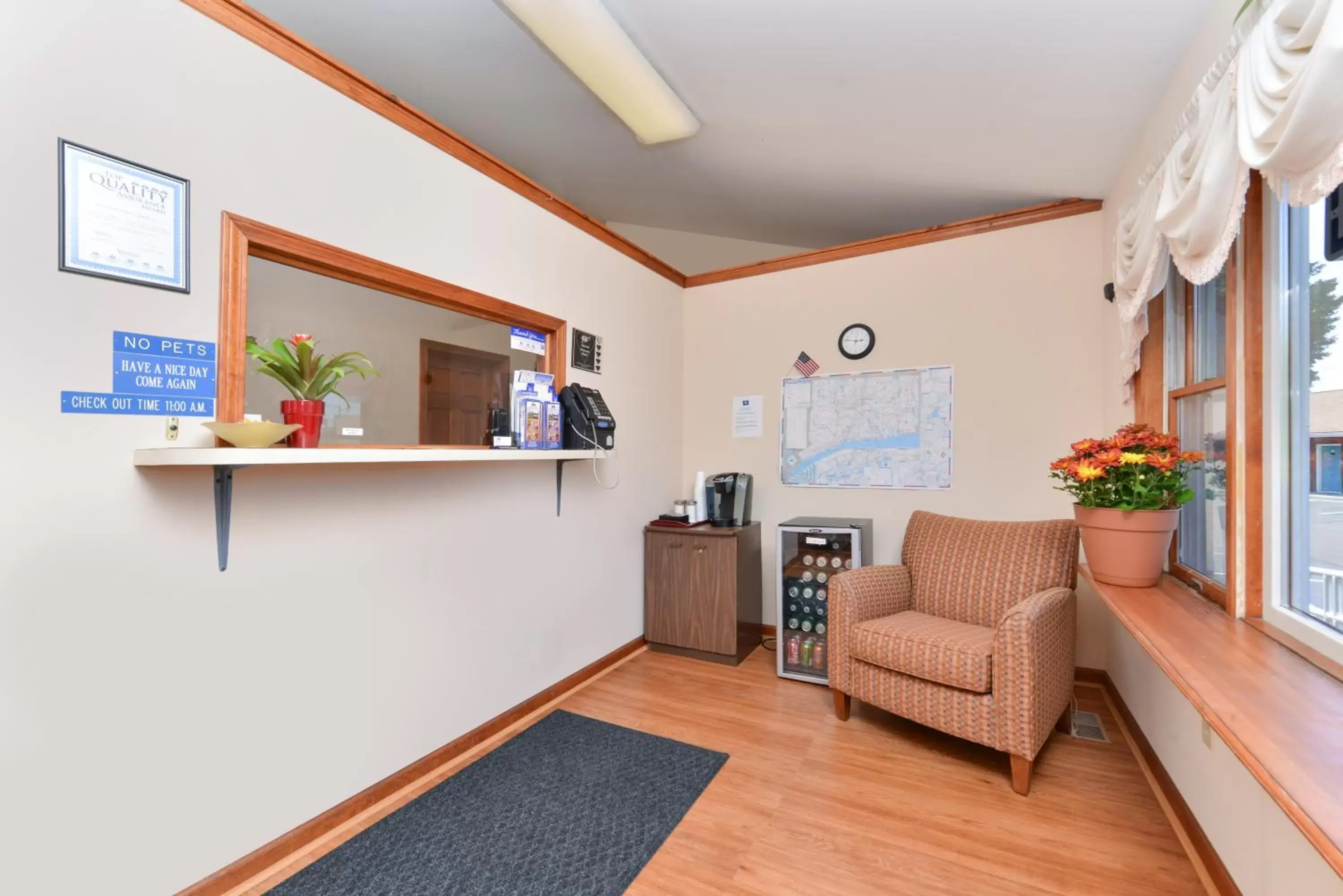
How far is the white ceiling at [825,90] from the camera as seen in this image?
68.4 inches

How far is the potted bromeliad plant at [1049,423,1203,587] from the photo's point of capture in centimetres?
174

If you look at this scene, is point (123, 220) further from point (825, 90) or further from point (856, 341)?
point (856, 341)

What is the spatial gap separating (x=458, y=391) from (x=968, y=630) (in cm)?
232

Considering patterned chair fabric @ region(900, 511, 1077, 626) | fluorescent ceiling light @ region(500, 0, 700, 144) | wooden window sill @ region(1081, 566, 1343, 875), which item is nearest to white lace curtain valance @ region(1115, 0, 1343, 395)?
wooden window sill @ region(1081, 566, 1343, 875)

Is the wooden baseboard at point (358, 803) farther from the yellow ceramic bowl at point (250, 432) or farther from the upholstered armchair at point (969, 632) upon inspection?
the upholstered armchair at point (969, 632)

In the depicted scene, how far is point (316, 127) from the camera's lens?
1.74 metres

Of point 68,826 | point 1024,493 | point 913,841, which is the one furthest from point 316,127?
point 1024,493

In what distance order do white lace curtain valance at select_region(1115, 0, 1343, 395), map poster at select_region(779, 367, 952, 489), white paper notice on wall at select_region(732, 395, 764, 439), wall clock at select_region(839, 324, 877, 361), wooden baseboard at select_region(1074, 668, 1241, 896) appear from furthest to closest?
1. white paper notice on wall at select_region(732, 395, 764, 439)
2. wall clock at select_region(839, 324, 877, 361)
3. map poster at select_region(779, 367, 952, 489)
4. wooden baseboard at select_region(1074, 668, 1241, 896)
5. white lace curtain valance at select_region(1115, 0, 1343, 395)

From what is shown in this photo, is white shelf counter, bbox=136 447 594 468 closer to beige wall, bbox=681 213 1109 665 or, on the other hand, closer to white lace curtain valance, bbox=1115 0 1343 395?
beige wall, bbox=681 213 1109 665

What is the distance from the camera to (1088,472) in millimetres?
1803

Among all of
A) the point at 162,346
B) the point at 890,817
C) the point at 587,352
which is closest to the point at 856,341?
the point at 587,352

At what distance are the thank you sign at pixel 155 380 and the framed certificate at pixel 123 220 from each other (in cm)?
15

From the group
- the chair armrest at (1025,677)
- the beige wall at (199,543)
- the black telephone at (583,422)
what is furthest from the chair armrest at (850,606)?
the beige wall at (199,543)

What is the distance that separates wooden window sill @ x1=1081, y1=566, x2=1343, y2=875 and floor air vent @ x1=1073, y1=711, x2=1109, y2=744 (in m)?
0.92
